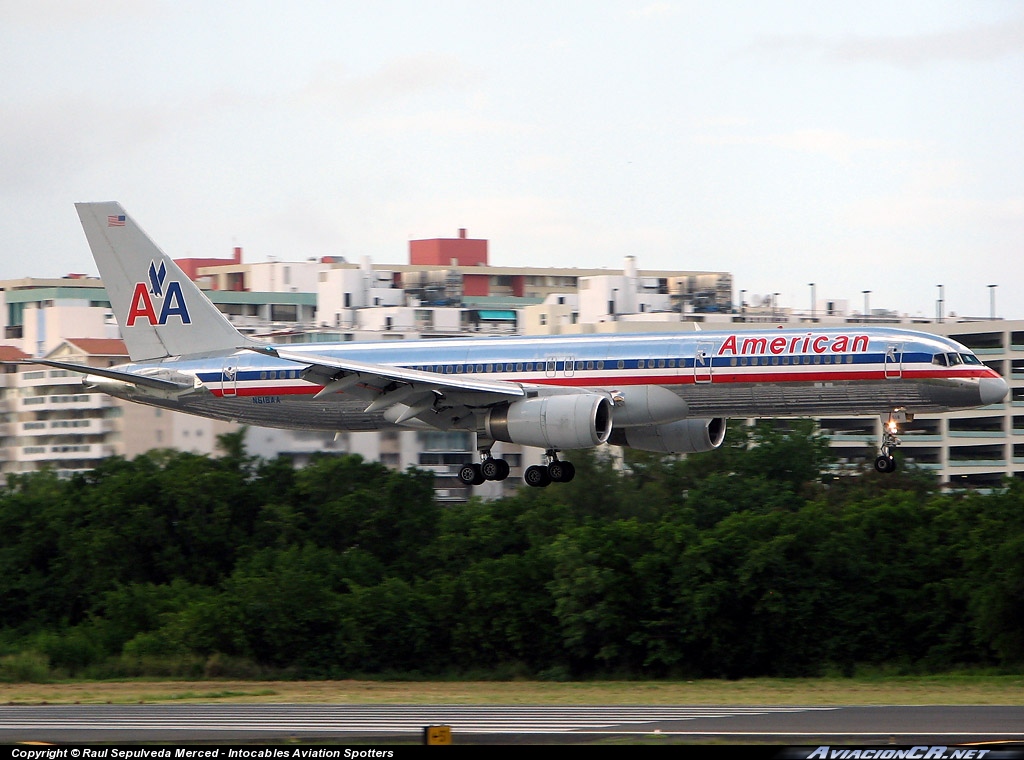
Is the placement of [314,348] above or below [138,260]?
below

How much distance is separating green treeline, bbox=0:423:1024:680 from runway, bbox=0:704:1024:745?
23.3 metres

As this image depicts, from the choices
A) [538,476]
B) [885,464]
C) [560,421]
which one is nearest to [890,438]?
[885,464]

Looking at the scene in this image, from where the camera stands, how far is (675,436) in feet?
169

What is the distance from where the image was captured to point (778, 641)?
68.8m

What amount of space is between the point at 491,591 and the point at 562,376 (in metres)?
27.3

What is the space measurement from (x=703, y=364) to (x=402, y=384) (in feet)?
31.4

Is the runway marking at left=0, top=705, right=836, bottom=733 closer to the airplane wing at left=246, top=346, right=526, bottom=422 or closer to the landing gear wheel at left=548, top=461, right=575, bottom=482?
the landing gear wheel at left=548, top=461, right=575, bottom=482

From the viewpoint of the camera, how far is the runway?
31.8m

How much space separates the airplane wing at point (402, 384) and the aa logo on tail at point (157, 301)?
7.81 m

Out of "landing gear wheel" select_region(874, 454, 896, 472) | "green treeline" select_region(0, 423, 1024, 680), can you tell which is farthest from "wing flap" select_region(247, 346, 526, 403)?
"green treeline" select_region(0, 423, 1024, 680)

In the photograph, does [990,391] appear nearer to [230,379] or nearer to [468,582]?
[230,379]

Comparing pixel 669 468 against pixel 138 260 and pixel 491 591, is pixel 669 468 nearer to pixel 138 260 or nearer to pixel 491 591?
pixel 491 591

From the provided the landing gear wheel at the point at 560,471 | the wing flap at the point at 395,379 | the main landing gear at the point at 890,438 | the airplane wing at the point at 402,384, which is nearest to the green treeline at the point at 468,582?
the main landing gear at the point at 890,438
